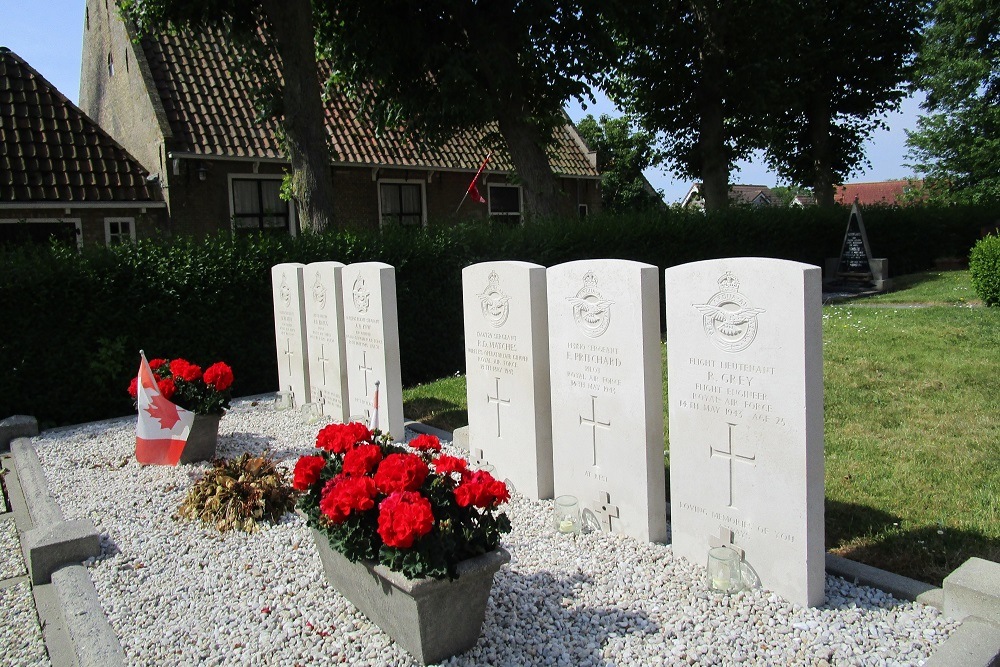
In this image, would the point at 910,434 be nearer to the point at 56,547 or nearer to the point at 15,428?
the point at 56,547

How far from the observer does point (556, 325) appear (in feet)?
15.9

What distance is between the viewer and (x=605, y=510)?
4.65 m

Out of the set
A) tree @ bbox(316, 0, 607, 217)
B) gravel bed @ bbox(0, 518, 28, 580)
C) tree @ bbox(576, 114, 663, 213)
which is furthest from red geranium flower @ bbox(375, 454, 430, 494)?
tree @ bbox(576, 114, 663, 213)

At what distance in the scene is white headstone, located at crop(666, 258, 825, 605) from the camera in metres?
3.46

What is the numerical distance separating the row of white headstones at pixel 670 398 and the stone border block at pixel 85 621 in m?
2.71

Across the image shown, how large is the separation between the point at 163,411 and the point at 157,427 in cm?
14

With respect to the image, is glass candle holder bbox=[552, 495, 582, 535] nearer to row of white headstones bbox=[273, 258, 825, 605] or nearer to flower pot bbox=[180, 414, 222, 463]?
row of white headstones bbox=[273, 258, 825, 605]

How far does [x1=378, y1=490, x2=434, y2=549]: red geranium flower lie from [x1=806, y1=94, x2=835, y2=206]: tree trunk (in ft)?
76.0

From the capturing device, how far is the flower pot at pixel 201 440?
645 centimetres

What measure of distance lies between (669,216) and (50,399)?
35.9ft

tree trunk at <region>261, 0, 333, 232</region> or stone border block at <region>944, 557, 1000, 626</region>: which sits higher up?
tree trunk at <region>261, 0, 333, 232</region>

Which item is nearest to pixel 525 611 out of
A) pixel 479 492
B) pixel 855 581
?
pixel 479 492

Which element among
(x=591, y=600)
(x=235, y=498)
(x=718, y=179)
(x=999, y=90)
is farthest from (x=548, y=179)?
(x=999, y=90)

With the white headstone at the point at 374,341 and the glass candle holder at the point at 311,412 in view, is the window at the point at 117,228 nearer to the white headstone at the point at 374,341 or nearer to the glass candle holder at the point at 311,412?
the glass candle holder at the point at 311,412
